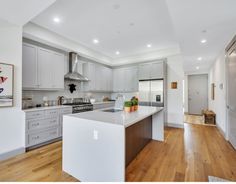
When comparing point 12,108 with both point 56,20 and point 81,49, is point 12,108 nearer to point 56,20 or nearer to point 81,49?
point 56,20

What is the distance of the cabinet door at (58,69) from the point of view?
12.1 ft

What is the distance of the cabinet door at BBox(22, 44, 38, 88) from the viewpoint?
3.01 metres

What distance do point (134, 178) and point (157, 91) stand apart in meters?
3.33

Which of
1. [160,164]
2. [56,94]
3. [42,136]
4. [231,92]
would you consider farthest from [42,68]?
[231,92]

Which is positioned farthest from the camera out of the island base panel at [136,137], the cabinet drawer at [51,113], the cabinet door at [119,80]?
the cabinet door at [119,80]

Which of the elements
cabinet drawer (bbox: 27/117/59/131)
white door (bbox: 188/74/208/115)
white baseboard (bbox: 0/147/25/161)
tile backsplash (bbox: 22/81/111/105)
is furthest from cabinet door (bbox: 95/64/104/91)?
white door (bbox: 188/74/208/115)

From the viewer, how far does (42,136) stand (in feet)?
9.91

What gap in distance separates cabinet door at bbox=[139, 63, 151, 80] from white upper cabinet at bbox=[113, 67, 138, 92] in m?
0.34

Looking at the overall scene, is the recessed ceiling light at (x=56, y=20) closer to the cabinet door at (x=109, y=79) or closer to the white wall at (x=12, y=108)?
the white wall at (x=12, y=108)

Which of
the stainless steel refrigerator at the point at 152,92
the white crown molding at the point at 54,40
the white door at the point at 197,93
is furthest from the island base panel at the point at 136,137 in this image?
the white door at the point at 197,93

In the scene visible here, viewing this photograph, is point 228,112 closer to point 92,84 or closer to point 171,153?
point 171,153

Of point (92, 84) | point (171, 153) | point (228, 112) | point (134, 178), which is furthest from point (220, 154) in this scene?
point (92, 84)

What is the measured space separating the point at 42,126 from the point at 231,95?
4594 millimetres

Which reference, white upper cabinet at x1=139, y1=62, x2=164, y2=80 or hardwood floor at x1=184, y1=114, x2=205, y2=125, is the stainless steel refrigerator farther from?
hardwood floor at x1=184, y1=114, x2=205, y2=125
